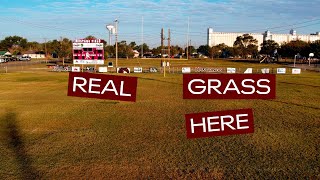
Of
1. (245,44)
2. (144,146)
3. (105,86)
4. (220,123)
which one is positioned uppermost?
(245,44)

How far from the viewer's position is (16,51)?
166 meters

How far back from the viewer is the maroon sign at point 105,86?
246 inches

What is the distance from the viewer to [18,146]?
473 inches

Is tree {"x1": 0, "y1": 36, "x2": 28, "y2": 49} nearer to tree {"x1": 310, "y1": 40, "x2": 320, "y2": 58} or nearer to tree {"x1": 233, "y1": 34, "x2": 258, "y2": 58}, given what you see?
tree {"x1": 233, "y1": 34, "x2": 258, "y2": 58}

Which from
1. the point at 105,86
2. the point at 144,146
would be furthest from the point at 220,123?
the point at 144,146

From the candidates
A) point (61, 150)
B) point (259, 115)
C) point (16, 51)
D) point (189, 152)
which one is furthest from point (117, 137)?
point (16, 51)

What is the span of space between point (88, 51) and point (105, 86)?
3960cm

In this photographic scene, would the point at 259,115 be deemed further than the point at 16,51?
No

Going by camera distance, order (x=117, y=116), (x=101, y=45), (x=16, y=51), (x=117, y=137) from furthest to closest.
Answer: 1. (x=16, y=51)
2. (x=101, y=45)
3. (x=117, y=116)
4. (x=117, y=137)

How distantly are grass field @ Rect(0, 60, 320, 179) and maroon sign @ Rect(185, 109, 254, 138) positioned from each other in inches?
122

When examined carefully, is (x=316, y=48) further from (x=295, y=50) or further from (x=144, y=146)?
(x=144, y=146)

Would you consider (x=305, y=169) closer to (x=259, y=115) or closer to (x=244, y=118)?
(x=244, y=118)

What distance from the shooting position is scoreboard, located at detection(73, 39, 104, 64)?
4391 centimetres

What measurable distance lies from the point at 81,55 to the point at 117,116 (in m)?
28.9
